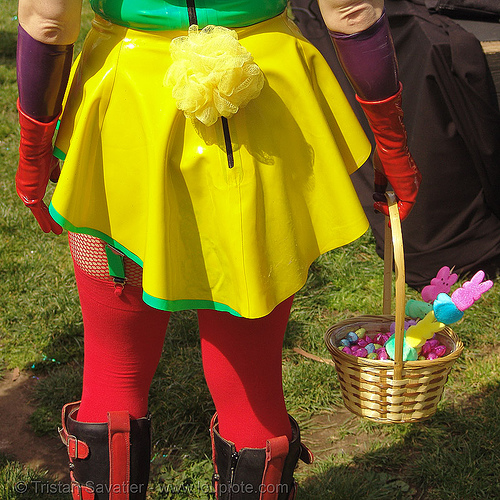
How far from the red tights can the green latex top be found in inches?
20.2

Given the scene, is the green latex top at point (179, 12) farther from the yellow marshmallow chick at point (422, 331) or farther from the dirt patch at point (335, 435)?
the dirt patch at point (335, 435)

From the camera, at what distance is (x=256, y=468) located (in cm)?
149

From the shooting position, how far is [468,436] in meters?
2.28

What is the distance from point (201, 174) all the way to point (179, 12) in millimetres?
289

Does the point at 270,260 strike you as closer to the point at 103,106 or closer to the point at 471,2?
the point at 103,106

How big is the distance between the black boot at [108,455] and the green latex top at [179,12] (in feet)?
2.66

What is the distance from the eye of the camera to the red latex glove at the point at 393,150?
1.36 meters

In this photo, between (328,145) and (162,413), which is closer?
(328,145)

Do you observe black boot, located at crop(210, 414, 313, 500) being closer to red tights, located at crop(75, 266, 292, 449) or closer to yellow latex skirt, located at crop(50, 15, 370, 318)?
red tights, located at crop(75, 266, 292, 449)

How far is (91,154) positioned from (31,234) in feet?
7.57

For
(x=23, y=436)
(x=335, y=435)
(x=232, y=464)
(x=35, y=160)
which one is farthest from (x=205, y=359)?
(x=23, y=436)

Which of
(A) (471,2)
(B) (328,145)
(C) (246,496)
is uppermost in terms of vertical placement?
(B) (328,145)

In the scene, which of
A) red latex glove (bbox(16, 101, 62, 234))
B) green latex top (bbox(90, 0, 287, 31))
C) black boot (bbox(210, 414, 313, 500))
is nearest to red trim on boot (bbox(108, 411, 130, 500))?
black boot (bbox(210, 414, 313, 500))

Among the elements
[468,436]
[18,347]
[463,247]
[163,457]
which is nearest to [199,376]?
[163,457]
